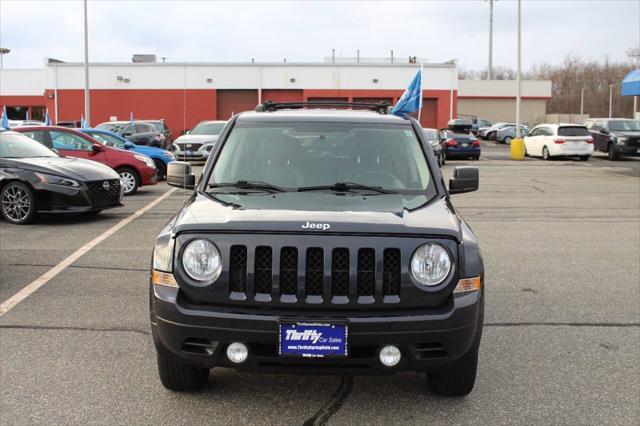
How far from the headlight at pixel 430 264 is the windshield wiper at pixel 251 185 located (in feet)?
3.96

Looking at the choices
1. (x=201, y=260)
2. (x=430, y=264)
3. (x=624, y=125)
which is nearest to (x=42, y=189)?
(x=201, y=260)

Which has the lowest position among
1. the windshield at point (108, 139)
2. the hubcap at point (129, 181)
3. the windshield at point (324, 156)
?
the hubcap at point (129, 181)

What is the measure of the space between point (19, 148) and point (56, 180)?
3.84ft

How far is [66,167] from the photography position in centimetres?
1127

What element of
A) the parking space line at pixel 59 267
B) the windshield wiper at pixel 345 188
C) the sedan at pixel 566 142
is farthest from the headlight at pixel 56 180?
the sedan at pixel 566 142

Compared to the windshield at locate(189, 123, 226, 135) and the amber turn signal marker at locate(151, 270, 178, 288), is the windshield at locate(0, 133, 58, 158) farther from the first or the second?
the windshield at locate(189, 123, 226, 135)

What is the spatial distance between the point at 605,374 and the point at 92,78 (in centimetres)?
4669

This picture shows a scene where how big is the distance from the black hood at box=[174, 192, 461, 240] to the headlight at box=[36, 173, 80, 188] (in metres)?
7.11

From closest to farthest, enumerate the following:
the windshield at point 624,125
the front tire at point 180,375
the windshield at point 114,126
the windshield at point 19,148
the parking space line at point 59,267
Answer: the front tire at point 180,375 → the parking space line at point 59,267 → the windshield at point 19,148 → the windshield at point 114,126 → the windshield at point 624,125

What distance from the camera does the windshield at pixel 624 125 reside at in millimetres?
29750

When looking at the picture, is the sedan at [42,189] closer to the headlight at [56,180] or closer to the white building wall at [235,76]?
the headlight at [56,180]

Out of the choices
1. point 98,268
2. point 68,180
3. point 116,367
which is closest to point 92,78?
point 68,180

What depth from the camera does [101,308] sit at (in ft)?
20.3

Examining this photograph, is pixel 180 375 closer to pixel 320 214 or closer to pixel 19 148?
pixel 320 214
